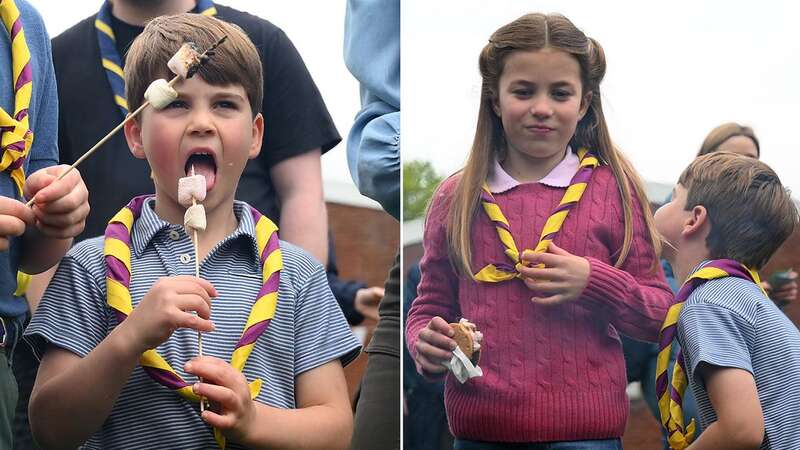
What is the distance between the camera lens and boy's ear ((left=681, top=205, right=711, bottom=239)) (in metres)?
3.04

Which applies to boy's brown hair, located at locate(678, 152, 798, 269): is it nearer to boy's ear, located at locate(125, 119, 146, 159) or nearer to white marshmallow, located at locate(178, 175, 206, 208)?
white marshmallow, located at locate(178, 175, 206, 208)

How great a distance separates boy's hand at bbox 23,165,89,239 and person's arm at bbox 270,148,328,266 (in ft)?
1.92

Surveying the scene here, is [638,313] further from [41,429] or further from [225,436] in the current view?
[41,429]

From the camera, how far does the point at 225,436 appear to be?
2867mm

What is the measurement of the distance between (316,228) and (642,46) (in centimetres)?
85

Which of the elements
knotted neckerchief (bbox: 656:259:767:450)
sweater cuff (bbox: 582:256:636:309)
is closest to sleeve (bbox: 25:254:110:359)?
sweater cuff (bbox: 582:256:636:309)

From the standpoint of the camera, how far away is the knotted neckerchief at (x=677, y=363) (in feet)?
9.71

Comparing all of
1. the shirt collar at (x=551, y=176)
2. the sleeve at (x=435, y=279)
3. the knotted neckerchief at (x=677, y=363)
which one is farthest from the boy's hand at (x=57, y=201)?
the knotted neckerchief at (x=677, y=363)

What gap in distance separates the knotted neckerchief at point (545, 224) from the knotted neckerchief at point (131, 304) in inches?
16.6

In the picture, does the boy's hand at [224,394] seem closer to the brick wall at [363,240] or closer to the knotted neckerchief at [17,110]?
the knotted neckerchief at [17,110]

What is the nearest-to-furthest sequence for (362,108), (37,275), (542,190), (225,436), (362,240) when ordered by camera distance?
(225,436)
(542,190)
(37,275)
(362,108)
(362,240)

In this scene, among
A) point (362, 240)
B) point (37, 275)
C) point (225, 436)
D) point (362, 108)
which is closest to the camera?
point (225, 436)

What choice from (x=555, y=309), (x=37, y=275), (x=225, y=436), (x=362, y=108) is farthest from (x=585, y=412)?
(x=37, y=275)

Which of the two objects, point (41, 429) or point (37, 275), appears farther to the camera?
point (37, 275)
